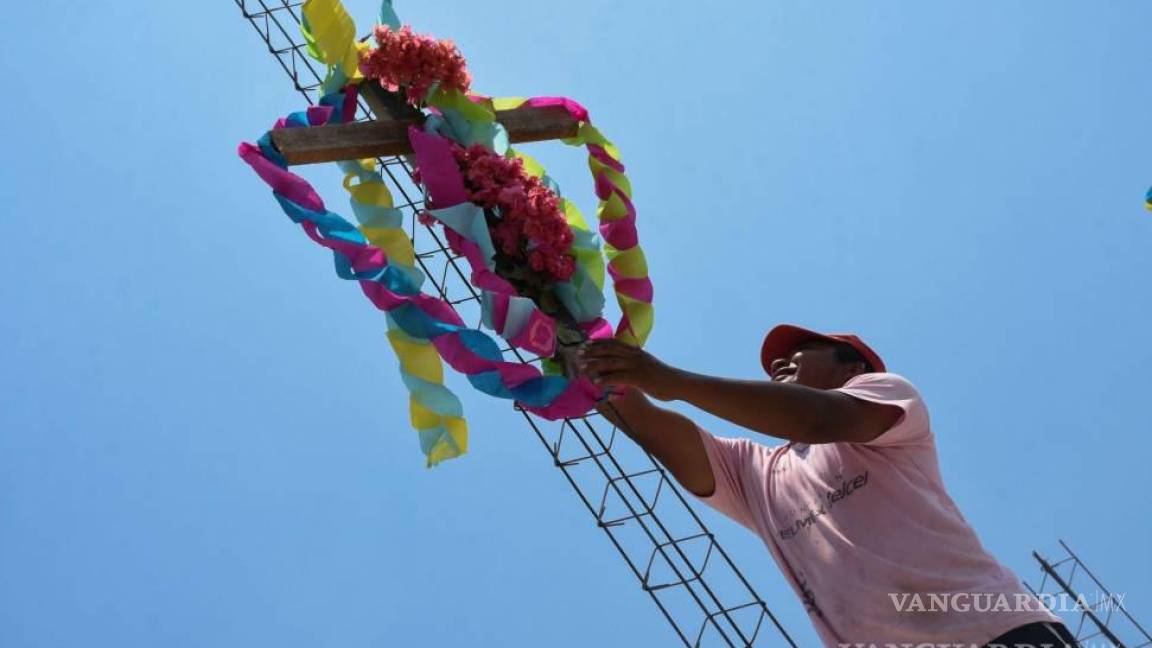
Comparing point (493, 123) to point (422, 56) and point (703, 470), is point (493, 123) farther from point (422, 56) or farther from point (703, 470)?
point (703, 470)

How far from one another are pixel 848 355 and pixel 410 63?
64.0 inches

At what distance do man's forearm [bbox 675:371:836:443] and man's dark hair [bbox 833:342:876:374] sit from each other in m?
0.81

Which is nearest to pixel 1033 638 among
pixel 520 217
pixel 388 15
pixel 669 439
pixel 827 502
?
pixel 827 502

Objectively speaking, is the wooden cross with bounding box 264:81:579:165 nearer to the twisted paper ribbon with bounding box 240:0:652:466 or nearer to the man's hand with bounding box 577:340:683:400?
the twisted paper ribbon with bounding box 240:0:652:466

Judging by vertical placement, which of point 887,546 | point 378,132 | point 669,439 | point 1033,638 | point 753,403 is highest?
point 378,132

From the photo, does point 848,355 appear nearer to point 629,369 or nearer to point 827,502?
point 827,502

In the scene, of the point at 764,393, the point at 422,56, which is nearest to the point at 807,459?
the point at 764,393

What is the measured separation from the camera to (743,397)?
3.92 m

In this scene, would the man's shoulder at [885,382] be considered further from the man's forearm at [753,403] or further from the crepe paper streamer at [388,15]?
the crepe paper streamer at [388,15]

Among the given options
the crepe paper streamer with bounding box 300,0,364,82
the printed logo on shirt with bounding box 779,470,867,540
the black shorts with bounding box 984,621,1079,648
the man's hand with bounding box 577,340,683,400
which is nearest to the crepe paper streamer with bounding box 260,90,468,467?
the crepe paper streamer with bounding box 300,0,364,82

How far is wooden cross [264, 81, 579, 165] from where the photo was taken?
4422 mm

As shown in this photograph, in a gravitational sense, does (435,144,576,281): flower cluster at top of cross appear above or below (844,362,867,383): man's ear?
above

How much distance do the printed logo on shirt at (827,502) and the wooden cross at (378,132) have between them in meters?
1.52

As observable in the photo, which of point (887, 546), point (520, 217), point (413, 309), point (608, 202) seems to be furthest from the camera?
point (608, 202)
